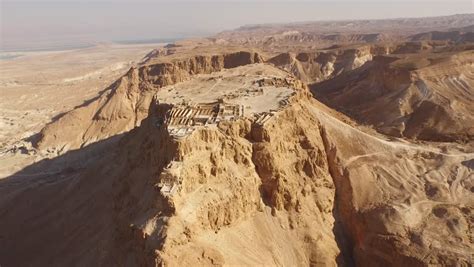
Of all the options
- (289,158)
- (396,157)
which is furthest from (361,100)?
(289,158)

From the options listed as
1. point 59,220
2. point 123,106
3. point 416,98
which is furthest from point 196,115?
point 123,106

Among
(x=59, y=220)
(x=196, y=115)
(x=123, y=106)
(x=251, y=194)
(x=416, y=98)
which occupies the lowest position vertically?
(x=59, y=220)

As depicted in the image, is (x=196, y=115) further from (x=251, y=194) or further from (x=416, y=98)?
(x=416, y=98)

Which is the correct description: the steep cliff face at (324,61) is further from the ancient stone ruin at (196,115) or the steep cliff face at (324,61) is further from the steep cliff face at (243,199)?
the ancient stone ruin at (196,115)

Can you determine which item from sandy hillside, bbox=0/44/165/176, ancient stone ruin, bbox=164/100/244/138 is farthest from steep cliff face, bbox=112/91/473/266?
sandy hillside, bbox=0/44/165/176

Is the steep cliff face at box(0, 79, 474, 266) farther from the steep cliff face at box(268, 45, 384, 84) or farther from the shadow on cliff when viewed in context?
the steep cliff face at box(268, 45, 384, 84)

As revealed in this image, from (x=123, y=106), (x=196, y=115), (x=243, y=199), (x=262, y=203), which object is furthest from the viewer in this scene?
(x=123, y=106)

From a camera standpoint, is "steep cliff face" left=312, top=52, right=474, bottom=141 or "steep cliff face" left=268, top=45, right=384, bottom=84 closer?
"steep cliff face" left=312, top=52, right=474, bottom=141

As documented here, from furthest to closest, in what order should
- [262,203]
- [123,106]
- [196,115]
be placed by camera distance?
[123,106]
[196,115]
[262,203]

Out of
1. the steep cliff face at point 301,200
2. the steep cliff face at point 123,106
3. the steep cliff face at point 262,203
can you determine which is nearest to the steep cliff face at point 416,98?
the steep cliff face at point 262,203
